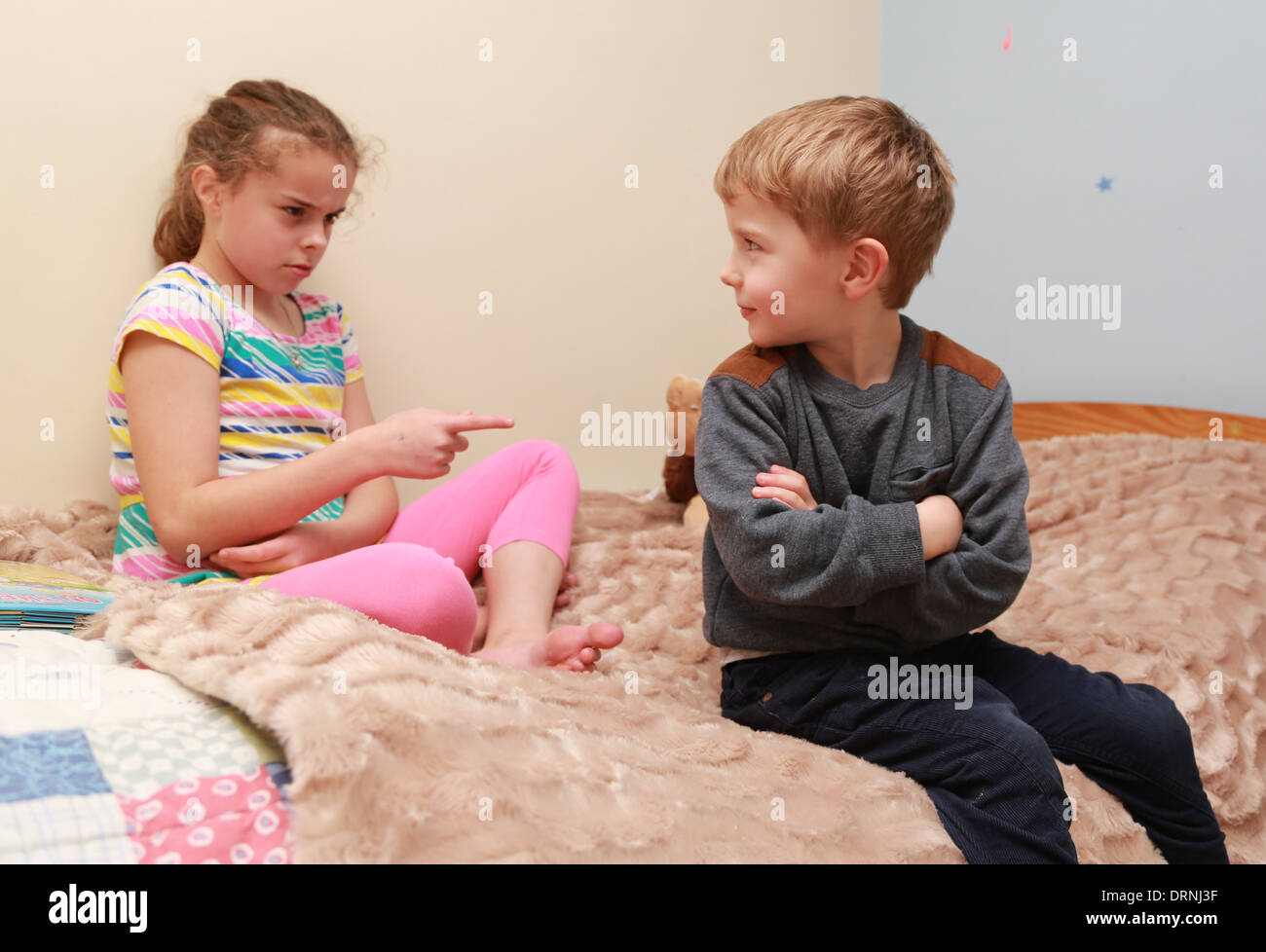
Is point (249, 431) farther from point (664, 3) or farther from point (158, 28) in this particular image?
point (664, 3)

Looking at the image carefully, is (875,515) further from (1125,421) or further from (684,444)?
(1125,421)

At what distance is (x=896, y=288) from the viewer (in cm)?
96

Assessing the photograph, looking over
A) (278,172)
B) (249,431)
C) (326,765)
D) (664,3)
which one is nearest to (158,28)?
(278,172)

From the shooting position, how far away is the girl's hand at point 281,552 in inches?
42.9

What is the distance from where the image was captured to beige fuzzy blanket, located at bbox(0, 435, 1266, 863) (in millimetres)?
589

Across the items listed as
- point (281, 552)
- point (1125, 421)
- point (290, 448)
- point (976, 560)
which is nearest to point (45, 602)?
point (281, 552)

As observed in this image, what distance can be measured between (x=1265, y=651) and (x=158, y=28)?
1.56m

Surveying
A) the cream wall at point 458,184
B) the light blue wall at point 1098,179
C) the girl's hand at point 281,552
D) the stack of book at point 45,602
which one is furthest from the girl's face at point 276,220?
the light blue wall at point 1098,179

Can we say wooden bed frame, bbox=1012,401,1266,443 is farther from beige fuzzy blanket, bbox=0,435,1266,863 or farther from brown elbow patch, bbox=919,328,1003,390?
brown elbow patch, bbox=919,328,1003,390

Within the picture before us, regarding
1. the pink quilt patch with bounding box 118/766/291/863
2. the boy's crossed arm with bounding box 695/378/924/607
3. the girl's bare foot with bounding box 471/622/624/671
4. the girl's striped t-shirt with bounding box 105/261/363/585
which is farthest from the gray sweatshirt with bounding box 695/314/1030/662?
the girl's striped t-shirt with bounding box 105/261/363/585

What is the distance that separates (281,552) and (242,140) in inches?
19.4

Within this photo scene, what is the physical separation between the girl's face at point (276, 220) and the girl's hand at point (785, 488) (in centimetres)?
67

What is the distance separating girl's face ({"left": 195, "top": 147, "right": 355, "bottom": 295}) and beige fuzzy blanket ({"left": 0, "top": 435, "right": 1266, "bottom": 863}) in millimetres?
372

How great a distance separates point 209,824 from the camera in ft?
1.89
